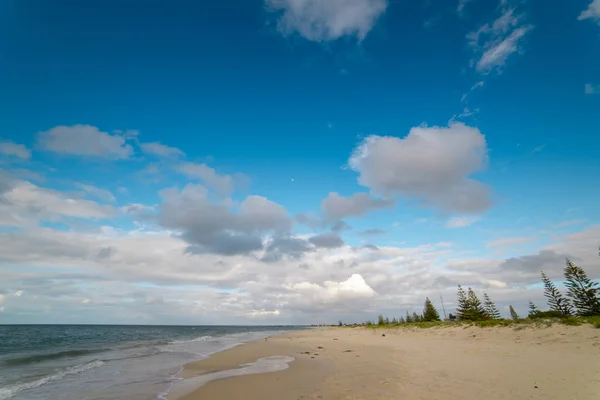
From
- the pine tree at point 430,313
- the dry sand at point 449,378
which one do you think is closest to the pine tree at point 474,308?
the pine tree at point 430,313

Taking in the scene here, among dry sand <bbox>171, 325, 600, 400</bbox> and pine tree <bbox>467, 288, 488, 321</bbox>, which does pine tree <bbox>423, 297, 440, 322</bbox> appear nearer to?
pine tree <bbox>467, 288, 488, 321</bbox>

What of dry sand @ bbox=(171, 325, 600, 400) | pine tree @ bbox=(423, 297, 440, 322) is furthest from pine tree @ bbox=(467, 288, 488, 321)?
dry sand @ bbox=(171, 325, 600, 400)

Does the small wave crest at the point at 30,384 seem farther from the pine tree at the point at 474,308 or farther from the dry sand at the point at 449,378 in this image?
the pine tree at the point at 474,308

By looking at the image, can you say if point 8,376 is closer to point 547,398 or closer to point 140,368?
point 140,368

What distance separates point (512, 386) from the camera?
1051 cm

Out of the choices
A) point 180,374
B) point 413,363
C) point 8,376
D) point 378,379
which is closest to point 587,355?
point 413,363

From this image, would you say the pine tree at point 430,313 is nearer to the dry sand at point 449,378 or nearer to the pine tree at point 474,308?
the pine tree at point 474,308

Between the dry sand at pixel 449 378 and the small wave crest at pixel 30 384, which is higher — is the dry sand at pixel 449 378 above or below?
above

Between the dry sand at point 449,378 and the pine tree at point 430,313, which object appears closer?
the dry sand at point 449,378

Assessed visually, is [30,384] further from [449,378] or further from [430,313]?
[430,313]

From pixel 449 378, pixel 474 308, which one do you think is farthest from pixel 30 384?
pixel 474 308

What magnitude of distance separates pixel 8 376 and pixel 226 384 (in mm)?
16040

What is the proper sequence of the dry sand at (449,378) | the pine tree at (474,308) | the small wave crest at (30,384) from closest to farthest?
the dry sand at (449,378)
the small wave crest at (30,384)
the pine tree at (474,308)

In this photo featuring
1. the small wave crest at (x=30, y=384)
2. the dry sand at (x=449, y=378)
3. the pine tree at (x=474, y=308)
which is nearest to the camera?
the dry sand at (x=449, y=378)
